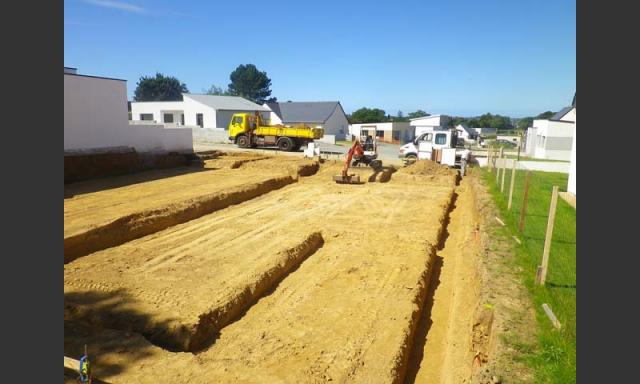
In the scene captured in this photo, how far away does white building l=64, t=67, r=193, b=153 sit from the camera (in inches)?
685

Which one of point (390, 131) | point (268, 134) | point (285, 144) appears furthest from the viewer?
point (390, 131)

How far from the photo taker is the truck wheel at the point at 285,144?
Result: 29.3 meters

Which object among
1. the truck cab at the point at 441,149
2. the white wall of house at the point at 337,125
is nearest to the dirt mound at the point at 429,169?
the truck cab at the point at 441,149

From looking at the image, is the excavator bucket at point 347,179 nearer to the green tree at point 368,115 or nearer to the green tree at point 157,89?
the green tree at point 368,115

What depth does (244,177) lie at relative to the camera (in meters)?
18.8

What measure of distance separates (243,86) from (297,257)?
333 ft

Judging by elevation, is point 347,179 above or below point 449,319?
above

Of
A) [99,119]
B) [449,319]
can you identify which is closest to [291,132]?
[99,119]

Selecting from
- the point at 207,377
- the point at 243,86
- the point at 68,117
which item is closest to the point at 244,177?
the point at 68,117

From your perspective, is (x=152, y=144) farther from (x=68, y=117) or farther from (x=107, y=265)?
(x=107, y=265)

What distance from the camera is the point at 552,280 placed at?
6582 mm

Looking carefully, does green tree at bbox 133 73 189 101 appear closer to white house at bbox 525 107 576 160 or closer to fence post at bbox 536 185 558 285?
white house at bbox 525 107 576 160

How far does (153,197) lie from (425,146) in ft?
46.9

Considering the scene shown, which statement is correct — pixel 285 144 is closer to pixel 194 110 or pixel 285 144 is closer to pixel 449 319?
pixel 194 110
